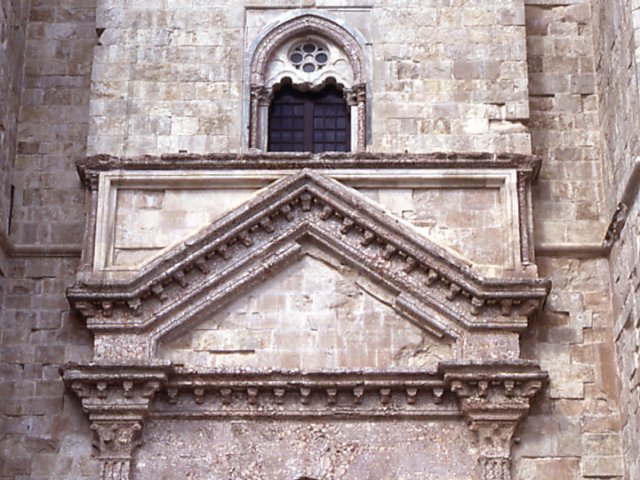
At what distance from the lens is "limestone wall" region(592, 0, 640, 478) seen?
1416cm

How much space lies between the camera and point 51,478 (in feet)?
47.8

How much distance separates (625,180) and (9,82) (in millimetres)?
5789

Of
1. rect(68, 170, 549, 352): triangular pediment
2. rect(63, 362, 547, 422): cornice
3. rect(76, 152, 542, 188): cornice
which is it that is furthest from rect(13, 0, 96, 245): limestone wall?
rect(63, 362, 547, 422): cornice

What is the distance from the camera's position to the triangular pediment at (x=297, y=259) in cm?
1481

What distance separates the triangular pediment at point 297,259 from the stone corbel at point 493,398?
0.46 meters

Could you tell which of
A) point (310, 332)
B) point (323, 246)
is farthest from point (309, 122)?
point (310, 332)

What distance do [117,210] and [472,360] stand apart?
3.54m

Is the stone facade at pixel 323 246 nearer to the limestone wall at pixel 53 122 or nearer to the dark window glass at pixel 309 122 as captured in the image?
the limestone wall at pixel 53 122

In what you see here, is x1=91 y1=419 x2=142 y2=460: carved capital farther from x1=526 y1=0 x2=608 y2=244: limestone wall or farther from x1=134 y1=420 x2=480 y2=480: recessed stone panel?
x1=526 y1=0 x2=608 y2=244: limestone wall

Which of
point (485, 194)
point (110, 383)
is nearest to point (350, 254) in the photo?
point (485, 194)

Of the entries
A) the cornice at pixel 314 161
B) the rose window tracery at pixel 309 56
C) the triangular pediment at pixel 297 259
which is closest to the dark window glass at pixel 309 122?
the rose window tracery at pixel 309 56

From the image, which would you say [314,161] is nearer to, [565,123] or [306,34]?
[306,34]

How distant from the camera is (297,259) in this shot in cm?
1525

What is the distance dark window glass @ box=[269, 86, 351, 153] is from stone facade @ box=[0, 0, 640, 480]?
0.65 ft
